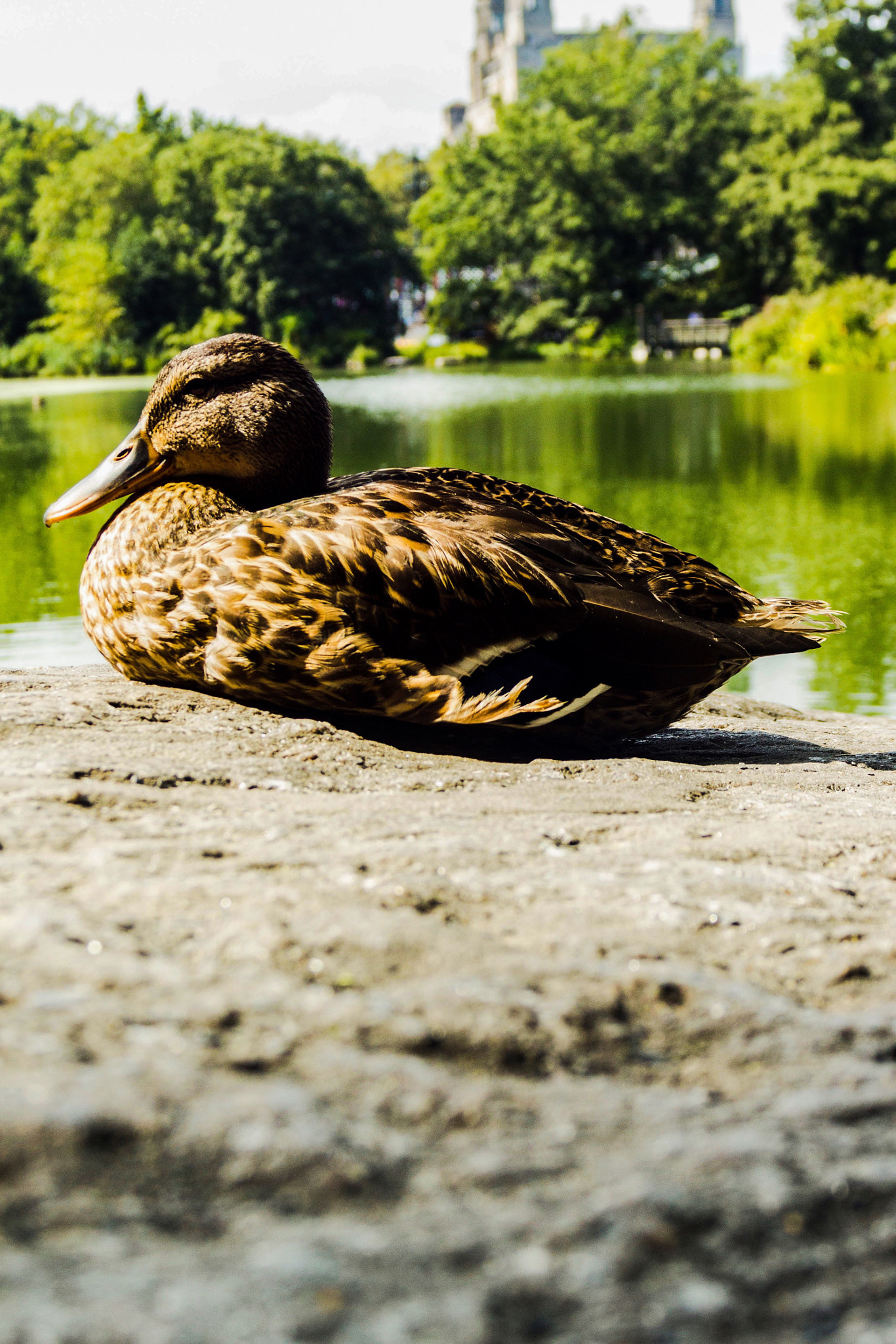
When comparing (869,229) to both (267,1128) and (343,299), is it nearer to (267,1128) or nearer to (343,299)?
(343,299)

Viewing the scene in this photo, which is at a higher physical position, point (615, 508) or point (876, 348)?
point (876, 348)

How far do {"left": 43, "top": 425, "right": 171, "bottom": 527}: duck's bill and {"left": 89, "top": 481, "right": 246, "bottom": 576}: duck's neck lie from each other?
0.35 ft

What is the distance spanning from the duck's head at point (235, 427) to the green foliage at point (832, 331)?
34095mm

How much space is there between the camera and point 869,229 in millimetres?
50531

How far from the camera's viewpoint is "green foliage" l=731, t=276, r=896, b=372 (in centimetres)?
3541

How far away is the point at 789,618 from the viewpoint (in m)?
3.62

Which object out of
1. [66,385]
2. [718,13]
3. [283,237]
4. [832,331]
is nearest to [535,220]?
[283,237]

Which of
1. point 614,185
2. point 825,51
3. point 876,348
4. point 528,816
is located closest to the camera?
point 528,816

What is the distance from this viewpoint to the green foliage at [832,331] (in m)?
35.4

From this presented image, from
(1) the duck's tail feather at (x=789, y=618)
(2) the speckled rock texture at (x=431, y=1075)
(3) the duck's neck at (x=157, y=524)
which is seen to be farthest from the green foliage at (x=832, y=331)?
(2) the speckled rock texture at (x=431, y=1075)

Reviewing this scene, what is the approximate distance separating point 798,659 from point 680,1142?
7.02m

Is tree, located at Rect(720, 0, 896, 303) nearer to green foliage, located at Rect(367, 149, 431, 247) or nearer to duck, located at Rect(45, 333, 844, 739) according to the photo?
green foliage, located at Rect(367, 149, 431, 247)

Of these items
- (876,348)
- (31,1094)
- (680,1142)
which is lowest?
(680,1142)

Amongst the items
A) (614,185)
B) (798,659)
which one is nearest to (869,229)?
(614,185)
